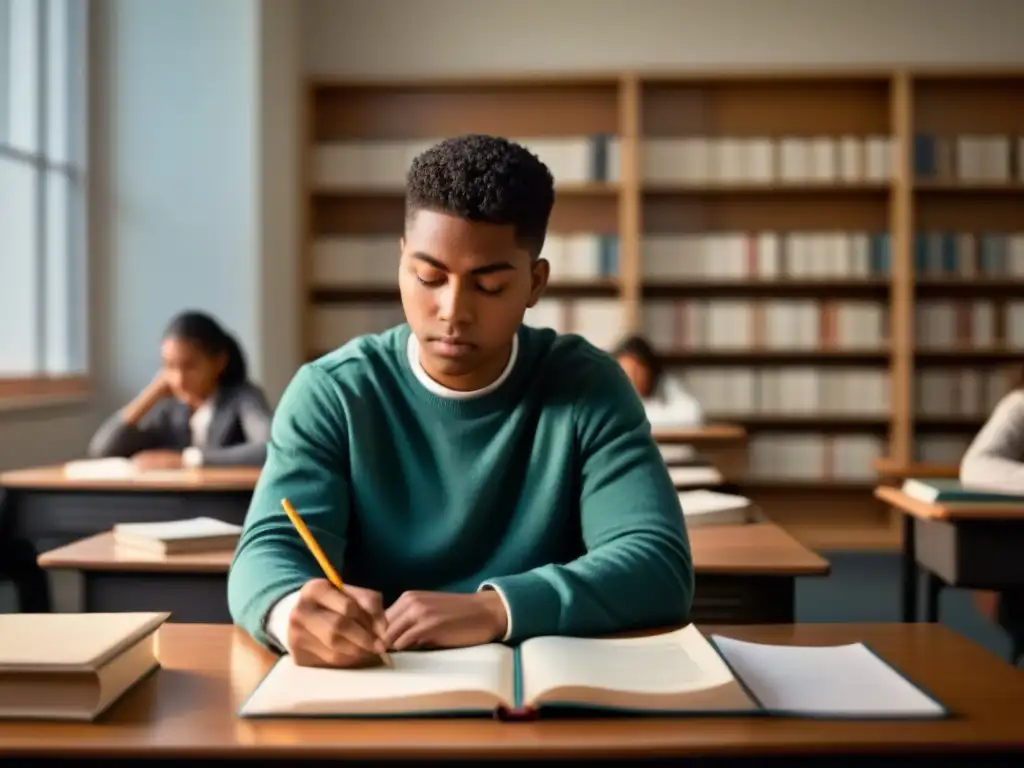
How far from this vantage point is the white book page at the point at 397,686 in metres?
0.93

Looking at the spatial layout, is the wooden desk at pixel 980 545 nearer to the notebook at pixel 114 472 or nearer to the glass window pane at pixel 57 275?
the notebook at pixel 114 472

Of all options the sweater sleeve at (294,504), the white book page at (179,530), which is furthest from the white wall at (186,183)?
the sweater sleeve at (294,504)

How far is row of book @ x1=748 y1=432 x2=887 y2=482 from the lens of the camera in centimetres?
583

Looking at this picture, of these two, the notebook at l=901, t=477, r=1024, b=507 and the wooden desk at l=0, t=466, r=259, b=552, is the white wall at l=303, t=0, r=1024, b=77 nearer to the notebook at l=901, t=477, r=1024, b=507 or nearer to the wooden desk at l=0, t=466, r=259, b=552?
the wooden desk at l=0, t=466, r=259, b=552

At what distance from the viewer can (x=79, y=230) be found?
5.16m

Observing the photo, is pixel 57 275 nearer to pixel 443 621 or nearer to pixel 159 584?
pixel 159 584

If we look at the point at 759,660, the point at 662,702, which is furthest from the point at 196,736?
the point at 759,660

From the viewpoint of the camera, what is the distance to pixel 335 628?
105 cm

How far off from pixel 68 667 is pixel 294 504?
41 centimetres

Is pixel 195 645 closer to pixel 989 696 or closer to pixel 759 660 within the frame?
pixel 759 660

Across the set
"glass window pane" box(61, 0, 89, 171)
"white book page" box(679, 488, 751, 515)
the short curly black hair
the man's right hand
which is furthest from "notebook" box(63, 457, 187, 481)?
"glass window pane" box(61, 0, 89, 171)

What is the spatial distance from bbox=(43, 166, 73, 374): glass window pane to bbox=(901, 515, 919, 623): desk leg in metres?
3.58

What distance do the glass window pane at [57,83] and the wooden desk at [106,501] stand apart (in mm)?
2438

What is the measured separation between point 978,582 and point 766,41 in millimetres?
3958
